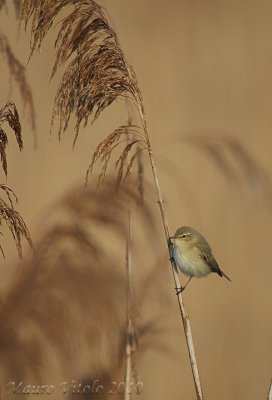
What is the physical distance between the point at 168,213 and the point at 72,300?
443 millimetres

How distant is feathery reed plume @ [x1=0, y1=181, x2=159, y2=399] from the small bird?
0.34 metres

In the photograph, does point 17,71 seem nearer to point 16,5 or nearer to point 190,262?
point 16,5

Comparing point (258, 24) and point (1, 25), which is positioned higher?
point (1, 25)

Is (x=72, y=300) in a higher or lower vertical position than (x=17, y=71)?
lower

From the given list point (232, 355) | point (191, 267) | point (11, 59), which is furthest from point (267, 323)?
point (11, 59)

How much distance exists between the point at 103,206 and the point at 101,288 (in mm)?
281

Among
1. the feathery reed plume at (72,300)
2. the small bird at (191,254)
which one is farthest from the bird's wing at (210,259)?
the feathery reed plume at (72,300)

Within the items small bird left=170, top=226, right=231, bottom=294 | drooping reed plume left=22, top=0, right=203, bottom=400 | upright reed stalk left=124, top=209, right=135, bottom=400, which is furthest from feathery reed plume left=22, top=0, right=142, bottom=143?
upright reed stalk left=124, top=209, right=135, bottom=400

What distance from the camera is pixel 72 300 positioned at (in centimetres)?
267

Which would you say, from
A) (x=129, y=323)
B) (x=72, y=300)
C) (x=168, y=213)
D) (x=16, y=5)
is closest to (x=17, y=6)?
(x=16, y=5)

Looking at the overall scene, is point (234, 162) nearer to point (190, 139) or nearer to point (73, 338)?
point (190, 139)

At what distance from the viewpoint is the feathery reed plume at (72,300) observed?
2.65 m

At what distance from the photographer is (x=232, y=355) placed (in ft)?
8.49

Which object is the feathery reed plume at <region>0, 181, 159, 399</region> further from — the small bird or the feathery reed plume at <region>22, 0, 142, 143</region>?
the feathery reed plume at <region>22, 0, 142, 143</region>
